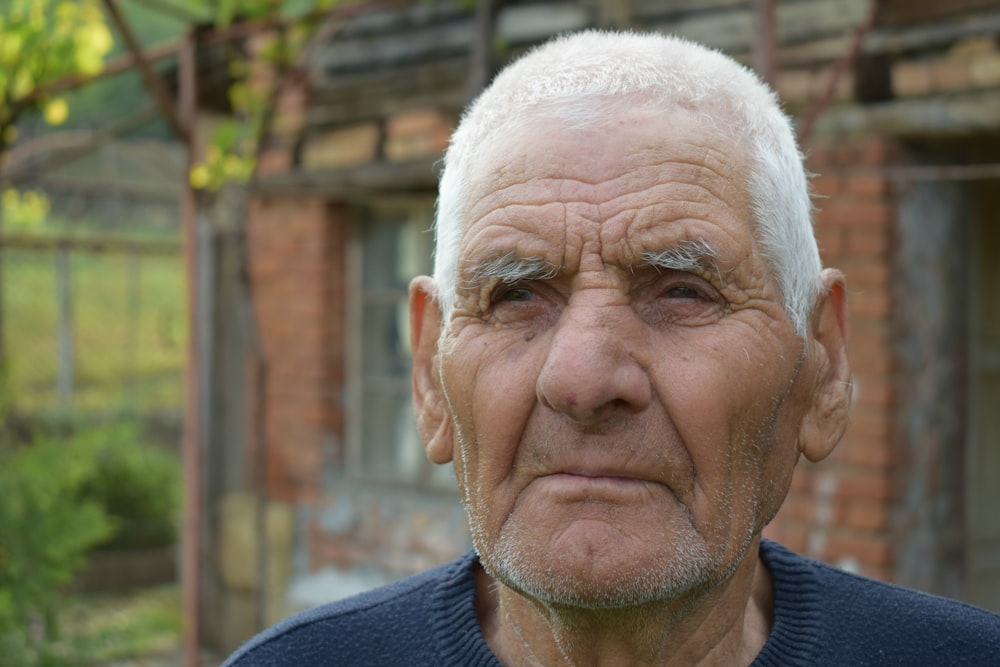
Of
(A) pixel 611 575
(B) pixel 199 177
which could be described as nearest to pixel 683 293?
(A) pixel 611 575

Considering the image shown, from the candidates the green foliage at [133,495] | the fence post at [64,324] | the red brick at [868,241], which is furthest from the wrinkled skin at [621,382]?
the green foliage at [133,495]

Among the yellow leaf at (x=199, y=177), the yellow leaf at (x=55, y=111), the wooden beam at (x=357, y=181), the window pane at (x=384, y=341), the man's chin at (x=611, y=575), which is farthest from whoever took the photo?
the window pane at (x=384, y=341)

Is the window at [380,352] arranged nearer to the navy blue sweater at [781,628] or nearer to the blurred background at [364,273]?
the blurred background at [364,273]

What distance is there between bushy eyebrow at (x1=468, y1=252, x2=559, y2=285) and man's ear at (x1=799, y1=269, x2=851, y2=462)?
44 cm

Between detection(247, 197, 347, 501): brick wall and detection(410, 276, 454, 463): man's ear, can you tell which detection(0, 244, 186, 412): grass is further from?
detection(410, 276, 454, 463): man's ear

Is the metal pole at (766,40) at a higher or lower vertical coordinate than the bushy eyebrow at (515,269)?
higher

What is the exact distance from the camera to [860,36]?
138 inches

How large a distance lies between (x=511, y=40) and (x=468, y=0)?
359 mm

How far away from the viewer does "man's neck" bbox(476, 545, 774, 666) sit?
61.4 inches

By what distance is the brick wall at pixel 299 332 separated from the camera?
595cm

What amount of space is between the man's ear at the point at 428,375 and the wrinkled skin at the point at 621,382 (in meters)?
0.14

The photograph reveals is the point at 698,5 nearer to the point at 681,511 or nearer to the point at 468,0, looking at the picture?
the point at 468,0

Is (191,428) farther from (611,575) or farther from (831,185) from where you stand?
(611,575)

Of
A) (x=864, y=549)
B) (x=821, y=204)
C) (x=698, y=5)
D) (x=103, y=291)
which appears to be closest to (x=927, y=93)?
(x=821, y=204)
